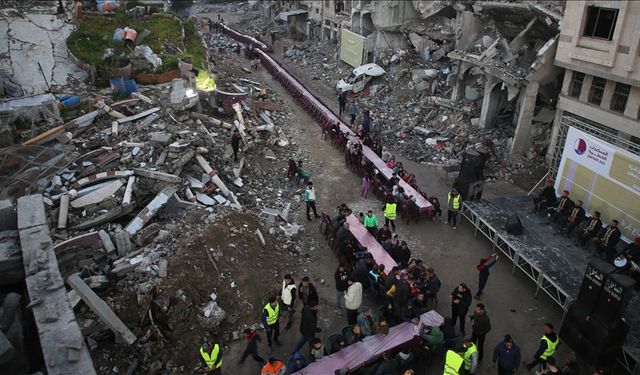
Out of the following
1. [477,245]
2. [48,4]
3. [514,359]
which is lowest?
[477,245]

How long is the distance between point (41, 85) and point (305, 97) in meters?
14.0

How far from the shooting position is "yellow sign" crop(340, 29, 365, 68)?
32906mm

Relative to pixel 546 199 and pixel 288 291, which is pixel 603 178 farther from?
pixel 288 291

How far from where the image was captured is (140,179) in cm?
1402

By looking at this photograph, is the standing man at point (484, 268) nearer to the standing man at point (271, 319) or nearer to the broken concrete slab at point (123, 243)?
the standing man at point (271, 319)

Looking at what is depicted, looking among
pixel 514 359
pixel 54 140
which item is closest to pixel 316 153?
pixel 54 140

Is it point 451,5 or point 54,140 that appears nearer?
point 54,140

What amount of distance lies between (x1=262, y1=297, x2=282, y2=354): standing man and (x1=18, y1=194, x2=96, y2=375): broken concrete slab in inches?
166

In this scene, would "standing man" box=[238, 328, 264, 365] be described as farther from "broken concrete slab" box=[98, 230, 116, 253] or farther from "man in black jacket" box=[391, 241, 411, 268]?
"broken concrete slab" box=[98, 230, 116, 253]

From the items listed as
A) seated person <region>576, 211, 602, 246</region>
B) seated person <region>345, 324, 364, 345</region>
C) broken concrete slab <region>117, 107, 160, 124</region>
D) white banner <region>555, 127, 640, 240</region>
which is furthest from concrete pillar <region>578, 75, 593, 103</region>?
broken concrete slab <region>117, 107, 160, 124</region>

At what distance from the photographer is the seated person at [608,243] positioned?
1223 centimetres

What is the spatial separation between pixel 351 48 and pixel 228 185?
21.7 m

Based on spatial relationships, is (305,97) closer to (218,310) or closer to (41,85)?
(41,85)

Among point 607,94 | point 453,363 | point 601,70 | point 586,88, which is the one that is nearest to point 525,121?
point 586,88
